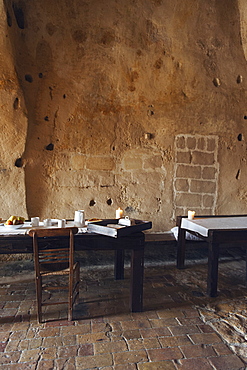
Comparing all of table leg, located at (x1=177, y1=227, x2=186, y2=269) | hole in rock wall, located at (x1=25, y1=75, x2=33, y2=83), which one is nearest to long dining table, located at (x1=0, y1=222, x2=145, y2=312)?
table leg, located at (x1=177, y1=227, x2=186, y2=269)

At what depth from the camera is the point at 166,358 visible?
213 centimetres

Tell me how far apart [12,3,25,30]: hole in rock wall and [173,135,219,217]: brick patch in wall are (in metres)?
3.24

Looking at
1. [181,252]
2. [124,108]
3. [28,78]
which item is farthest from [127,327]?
[28,78]

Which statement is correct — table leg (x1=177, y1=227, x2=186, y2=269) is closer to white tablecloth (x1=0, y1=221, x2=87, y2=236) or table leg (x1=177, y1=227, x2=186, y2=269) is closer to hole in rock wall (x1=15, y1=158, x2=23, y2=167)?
white tablecloth (x1=0, y1=221, x2=87, y2=236)

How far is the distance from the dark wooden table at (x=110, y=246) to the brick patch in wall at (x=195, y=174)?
8.28 feet

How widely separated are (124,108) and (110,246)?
2.97 meters

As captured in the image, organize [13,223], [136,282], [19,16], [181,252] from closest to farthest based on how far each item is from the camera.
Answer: [136,282]
[13,223]
[181,252]
[19,16]

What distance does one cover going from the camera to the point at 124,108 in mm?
4980

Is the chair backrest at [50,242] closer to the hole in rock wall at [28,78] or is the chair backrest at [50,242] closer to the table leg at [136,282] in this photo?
the table leg at [136,282]

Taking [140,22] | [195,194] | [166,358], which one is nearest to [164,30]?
[140,22]

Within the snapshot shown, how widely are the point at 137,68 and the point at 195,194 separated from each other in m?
2.57

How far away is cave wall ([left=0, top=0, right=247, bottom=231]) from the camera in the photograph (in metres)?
4.45

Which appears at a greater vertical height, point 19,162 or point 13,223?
point 19,162

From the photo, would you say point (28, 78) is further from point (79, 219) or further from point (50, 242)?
point (50, 242)
